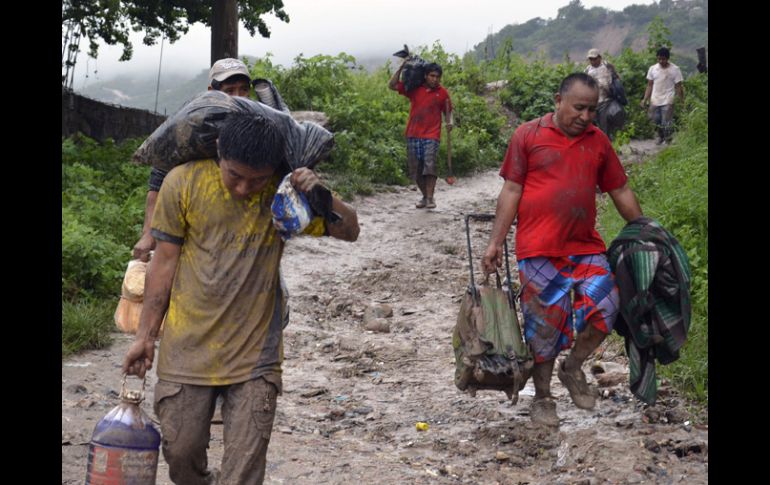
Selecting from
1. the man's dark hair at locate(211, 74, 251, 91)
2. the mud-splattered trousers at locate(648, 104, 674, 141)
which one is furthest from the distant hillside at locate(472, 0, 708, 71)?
the man's dark hair at locate(211, 74, 251, 91)

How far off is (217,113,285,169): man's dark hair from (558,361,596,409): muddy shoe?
2726 mm

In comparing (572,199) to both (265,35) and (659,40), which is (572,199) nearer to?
(265,35)

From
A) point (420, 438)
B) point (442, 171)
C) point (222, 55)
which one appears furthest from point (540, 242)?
point (442, 171)

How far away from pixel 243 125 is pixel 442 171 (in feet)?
42.3

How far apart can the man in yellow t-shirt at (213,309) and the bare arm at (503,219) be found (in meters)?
1.85

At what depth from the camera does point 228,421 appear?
367cm

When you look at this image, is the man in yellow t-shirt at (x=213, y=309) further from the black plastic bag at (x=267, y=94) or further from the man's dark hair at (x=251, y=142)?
the black plastic bag at (x=267, y=94)

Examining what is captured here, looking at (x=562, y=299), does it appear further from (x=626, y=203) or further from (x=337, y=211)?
(x=337, y=211)

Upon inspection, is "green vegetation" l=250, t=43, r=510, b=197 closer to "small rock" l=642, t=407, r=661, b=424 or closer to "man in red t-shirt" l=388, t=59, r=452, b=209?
"man in red t-shirt" l=388, t=59, r=452, b=209

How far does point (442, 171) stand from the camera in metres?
16.2

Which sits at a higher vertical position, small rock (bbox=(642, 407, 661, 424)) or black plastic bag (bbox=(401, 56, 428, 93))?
black plastic bag (bbox=(401, 56, 428, 93))

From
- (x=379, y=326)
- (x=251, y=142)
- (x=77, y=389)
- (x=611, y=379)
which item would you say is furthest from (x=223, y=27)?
(x=251, y=142)

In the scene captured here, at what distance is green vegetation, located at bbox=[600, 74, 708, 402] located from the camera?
6152mm

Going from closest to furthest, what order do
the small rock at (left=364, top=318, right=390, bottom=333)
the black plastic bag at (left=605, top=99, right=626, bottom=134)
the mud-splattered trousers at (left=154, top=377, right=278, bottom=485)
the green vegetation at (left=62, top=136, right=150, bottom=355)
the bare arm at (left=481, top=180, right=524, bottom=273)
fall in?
the mud-splattered trousers at (left=154, top=377, right=278, bottom=485), the bare arm at (left=481, top=180, right=524, bottom=273), the green vegetation at (left=62, top=136, right=150, bottom=355), the small rock at (left=364, top=318, right=390, bottom=333), the black plastic bag at (left=605, top=99, right=626, bottom=134)
